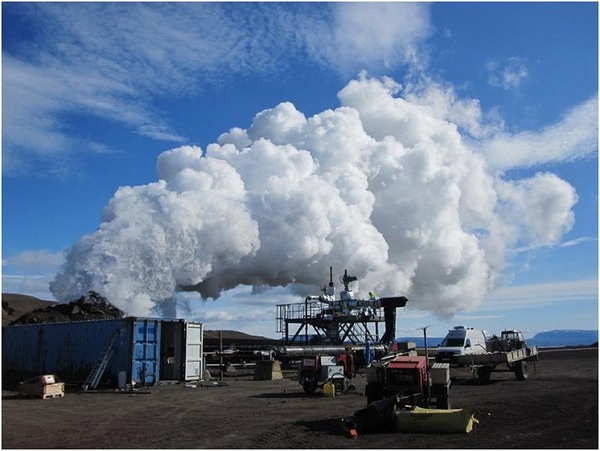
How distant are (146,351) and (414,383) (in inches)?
606

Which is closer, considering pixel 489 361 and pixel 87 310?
pixel 489 361

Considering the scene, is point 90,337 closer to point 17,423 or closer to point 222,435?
point 17,423

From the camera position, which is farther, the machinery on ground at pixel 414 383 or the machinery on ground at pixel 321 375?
the machinery on ground at pixel 321 375

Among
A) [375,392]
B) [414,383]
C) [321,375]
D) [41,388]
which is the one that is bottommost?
[41,388]

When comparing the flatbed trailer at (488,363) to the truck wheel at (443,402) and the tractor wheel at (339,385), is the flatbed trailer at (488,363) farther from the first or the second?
the truck wheel at (443,402)

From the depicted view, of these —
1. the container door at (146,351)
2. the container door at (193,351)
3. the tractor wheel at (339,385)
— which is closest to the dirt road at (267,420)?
the tractor wheel at (339,385)

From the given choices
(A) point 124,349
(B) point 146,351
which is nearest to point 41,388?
(A) point 124,349

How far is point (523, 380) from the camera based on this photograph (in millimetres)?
25781

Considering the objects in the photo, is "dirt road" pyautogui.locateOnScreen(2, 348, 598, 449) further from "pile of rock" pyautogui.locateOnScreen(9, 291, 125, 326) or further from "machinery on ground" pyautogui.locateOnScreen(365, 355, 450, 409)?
"pile of rock" pyautogui.locateOnScreen(9, 291, 125, 326)

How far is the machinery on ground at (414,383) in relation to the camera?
46.9 ft

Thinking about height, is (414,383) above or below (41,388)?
above

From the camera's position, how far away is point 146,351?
85.6 feet

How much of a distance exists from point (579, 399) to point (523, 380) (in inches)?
346

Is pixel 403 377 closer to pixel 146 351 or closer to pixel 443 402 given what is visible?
pixel 443 402
